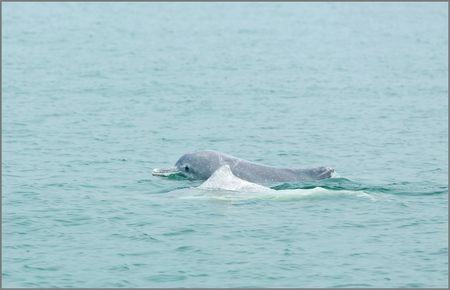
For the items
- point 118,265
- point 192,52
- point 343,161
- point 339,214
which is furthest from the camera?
point 192,52

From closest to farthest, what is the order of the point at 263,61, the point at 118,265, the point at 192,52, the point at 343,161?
the point at 118,265, the point at 343,161, the point at 263,61, the point at 192,52

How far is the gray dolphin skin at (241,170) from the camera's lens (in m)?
28.0

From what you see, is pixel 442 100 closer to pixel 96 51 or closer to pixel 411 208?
pixel 411 208

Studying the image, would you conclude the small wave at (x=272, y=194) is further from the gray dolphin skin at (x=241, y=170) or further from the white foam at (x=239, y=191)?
the gray dolphin skin at (x=241, y=170)

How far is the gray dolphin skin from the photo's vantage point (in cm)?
2803

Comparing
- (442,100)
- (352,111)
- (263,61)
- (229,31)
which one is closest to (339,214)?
(352,111)

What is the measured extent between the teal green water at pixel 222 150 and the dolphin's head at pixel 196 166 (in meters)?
0.45

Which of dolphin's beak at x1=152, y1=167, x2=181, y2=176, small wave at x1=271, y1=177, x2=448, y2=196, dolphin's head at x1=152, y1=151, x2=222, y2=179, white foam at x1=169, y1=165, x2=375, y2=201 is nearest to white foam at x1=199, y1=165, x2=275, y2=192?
white foam at x1=169, y1=165, x2=375, y2=201

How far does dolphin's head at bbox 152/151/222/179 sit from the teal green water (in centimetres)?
45

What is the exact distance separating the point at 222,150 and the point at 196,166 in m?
5.10

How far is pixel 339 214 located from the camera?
83.8ft

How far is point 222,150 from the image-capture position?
33.9 metres

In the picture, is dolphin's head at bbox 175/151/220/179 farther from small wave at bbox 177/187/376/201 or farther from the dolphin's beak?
small wave at bbox 177/187/376/201

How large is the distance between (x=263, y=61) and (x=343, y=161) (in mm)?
26378
